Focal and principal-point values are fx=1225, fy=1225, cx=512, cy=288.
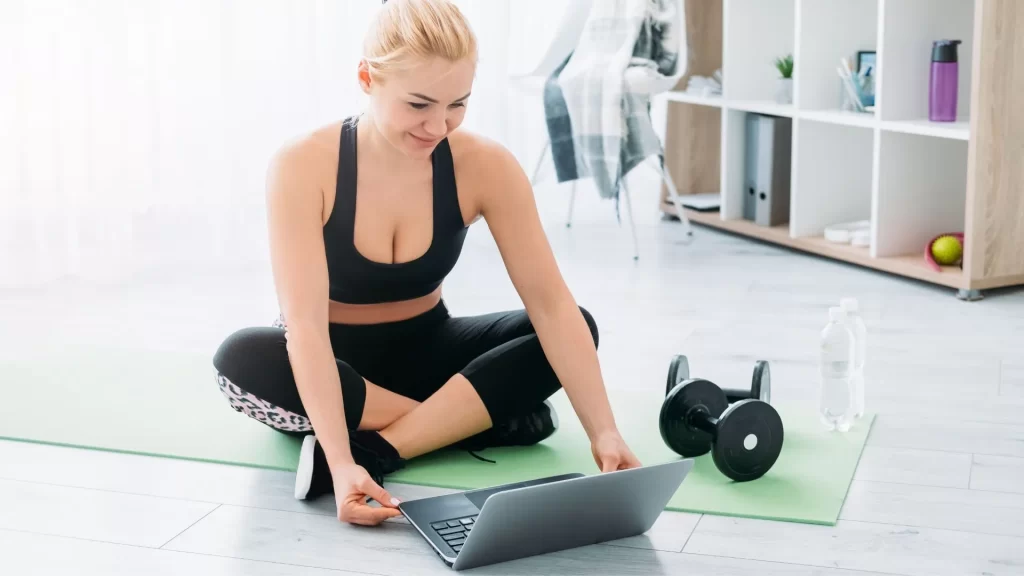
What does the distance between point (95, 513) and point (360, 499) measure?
372 mm

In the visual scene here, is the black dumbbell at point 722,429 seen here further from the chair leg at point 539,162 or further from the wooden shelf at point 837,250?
the chair leg at point 539,162

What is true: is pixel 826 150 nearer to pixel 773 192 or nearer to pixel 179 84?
pixel 773 192

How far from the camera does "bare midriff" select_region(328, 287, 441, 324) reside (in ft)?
6.00

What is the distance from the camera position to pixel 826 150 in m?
3.34

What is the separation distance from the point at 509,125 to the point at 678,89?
1.98ft

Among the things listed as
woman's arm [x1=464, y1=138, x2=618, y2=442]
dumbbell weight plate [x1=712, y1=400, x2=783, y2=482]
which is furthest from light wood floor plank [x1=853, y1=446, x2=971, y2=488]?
woman's arm [x1=464, y1=138, x2=618, y2=442]

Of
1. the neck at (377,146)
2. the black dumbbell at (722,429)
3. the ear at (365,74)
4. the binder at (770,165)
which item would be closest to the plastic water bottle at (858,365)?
the black dumbbell at (722,429)

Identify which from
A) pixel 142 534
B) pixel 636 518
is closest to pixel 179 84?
pixel 142 534

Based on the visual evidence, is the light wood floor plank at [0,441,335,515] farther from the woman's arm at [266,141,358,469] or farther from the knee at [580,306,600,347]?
the knee at [580,306,600,347]

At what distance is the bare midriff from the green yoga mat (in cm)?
21

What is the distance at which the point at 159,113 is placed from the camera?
3.23 meters

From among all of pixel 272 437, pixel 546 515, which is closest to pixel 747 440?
pixel 546 515

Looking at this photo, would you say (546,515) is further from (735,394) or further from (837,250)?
(837,250)

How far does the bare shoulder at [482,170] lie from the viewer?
1711 millimetres
